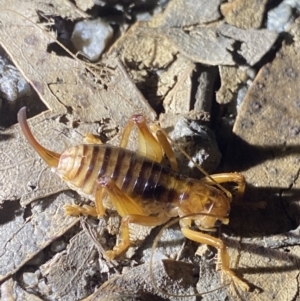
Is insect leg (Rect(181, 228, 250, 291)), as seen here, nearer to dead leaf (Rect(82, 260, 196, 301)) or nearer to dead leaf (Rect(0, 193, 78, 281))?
dead leaf (Rect(82, 260, 196, 301))

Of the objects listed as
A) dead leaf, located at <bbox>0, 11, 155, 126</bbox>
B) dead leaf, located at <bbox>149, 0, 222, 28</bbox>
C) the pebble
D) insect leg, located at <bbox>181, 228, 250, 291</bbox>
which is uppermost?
dead leaf, located at <bbox>149, 0, 222, 28</bbox>

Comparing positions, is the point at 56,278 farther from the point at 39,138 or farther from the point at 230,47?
the point at 230,47

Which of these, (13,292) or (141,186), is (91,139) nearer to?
(141,186)

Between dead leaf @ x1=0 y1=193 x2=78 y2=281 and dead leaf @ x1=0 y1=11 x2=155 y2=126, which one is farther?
dead leaf @ x1=0 y1=11 x2=155 y2=126

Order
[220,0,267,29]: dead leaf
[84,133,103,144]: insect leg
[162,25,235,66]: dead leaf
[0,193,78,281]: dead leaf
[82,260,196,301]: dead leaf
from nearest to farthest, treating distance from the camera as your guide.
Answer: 1. [82,260,196,301]: dead leaf
2. [0,193,78,281]: dead leaf
3. [84,133,103,144]: insect leg
4. [162,25,235,66]: dead leaf
5. [220,0,267,29]: dead leaf

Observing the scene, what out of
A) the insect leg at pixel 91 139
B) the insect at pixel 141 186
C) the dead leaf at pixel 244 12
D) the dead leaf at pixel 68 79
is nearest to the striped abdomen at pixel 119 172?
the insect at pixel 141 186

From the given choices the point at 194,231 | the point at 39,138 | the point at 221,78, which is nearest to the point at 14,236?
the point at 39,138

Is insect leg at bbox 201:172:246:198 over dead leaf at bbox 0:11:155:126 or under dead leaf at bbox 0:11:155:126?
under

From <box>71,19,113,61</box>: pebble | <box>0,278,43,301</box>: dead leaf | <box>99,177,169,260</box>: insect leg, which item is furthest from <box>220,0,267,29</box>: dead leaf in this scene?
<box>0,278,43,301</box>: dead leaf

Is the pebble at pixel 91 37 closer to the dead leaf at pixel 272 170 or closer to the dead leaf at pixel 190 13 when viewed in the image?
the dead leaf at pixel 190 13
